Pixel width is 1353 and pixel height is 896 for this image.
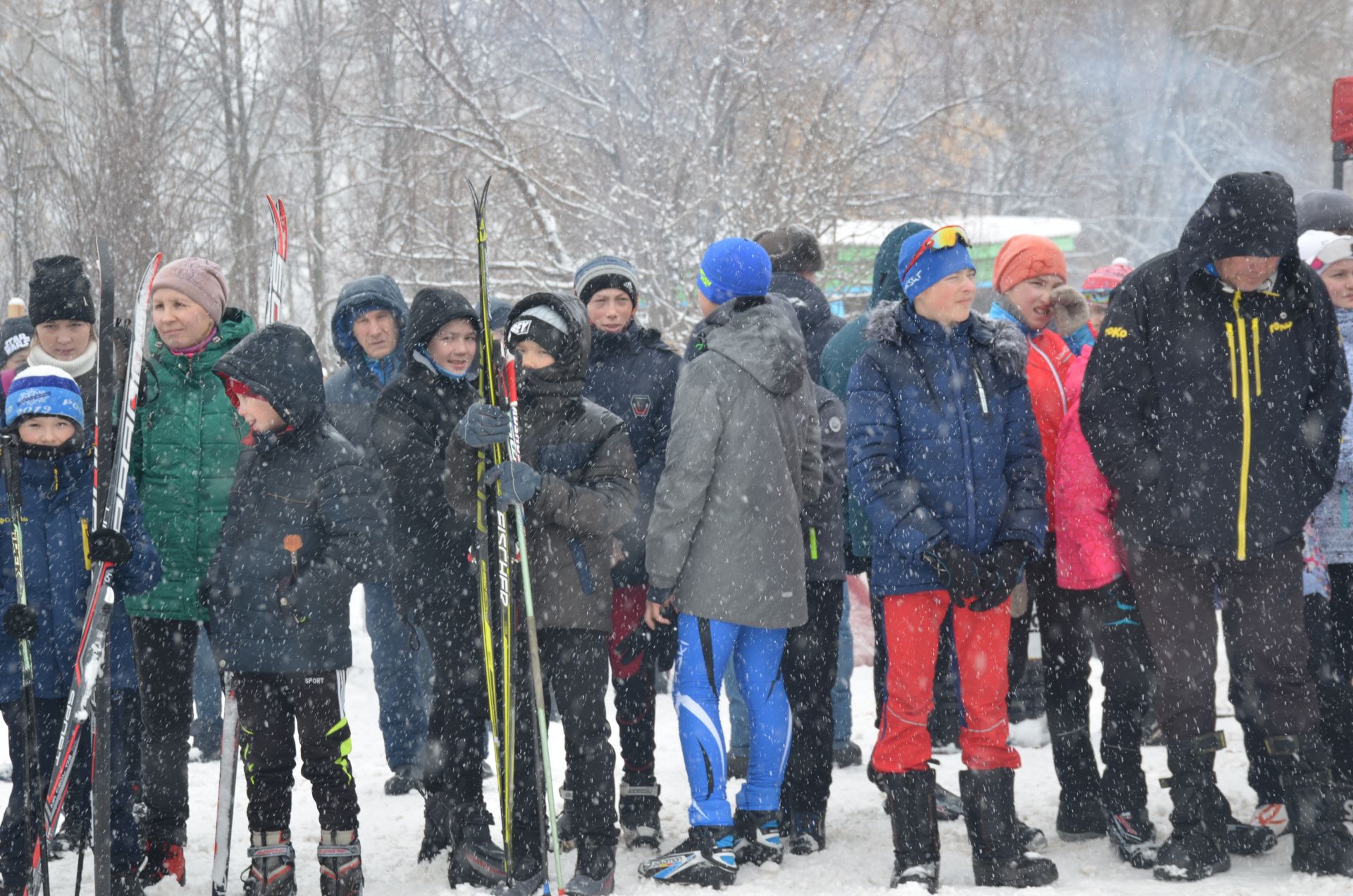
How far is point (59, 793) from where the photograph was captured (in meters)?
4.04

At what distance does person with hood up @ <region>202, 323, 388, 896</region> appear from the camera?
13.3 ft

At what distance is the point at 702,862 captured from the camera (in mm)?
4238

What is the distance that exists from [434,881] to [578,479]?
1424mm

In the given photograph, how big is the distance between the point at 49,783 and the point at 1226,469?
3786 millimetres

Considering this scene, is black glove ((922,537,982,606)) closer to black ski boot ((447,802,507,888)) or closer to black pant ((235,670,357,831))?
black ski boot ((447,802,507,888))

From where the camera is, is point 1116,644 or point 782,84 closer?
point 1116,644

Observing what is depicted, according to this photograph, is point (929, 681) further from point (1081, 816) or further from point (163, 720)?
point (163, 720)

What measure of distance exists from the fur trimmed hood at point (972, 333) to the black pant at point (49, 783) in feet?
8.80

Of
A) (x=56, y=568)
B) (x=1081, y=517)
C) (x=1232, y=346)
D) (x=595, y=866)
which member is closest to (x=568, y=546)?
(x=595, y=866)

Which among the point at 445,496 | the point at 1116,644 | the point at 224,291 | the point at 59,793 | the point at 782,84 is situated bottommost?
the point at 59,793

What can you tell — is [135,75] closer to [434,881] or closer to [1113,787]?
[434,881]

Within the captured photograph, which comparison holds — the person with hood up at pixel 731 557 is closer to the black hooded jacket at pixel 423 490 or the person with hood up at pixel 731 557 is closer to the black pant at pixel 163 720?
the black hooded jacket at pixel 423 490

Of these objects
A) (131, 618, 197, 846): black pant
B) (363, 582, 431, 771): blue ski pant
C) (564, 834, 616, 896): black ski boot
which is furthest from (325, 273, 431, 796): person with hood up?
(564, 834, 616, 896): black ski boot

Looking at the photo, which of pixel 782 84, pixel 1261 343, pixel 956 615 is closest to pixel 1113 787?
pixel 956 615
